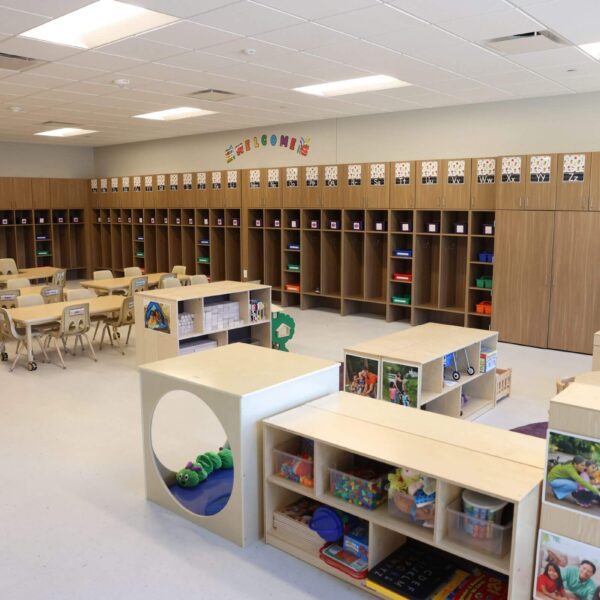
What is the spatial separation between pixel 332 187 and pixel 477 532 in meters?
7.86

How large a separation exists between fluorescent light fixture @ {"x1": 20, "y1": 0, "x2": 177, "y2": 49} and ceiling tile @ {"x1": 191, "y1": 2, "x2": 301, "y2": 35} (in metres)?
0.32

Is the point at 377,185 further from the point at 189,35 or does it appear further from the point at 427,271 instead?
the point at 189,35

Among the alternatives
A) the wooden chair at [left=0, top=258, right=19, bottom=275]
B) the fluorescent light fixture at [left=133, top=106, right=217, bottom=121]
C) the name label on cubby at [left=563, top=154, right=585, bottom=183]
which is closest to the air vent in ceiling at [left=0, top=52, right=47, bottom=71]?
the fluorescent light fixture at [left=133, top=106, right=217, bottom=121]

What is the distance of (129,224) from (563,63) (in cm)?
1022

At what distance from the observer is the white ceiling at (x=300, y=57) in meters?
4.43

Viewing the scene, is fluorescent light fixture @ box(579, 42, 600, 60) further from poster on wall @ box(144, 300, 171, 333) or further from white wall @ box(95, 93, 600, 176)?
poster on wall @ box(144, 300, 171, 333)

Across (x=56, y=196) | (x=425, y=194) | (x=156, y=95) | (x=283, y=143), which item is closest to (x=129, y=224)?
(x=56, y=196)

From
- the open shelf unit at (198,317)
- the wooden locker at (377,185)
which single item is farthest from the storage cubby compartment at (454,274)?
the open shelf unit at (198,317)

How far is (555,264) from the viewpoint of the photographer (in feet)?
25.1

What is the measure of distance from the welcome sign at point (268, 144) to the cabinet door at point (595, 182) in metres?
4.97

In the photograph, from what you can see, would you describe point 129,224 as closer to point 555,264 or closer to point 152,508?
point 555,264

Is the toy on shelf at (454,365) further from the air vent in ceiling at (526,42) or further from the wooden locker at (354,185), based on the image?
the wooden locker at (354,185)

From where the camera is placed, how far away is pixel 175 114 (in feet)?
33.1

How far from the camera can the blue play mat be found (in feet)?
12.4
